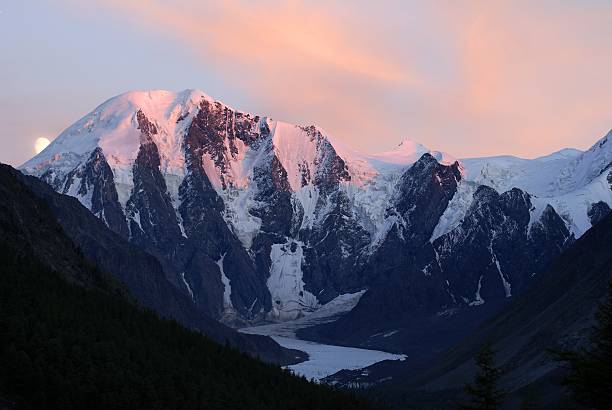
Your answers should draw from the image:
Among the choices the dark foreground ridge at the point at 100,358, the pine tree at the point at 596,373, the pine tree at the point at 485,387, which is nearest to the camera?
the pine tree at the point at 596,373

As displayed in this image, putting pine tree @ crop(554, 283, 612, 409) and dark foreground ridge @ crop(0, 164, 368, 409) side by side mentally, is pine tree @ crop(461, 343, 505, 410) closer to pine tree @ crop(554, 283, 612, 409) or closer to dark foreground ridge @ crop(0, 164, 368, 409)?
pine tree @ crop(554, 283, 612, 409)

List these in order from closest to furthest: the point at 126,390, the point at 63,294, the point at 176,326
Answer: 1. the point at 126,390
2. the point at 63,294
3. the point at 176,326

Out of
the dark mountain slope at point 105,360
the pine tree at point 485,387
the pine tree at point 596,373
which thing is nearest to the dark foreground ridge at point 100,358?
the dark mountain slope at point 105,360

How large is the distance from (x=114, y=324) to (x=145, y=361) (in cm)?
1024

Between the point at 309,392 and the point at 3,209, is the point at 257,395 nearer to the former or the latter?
the point at 309,392

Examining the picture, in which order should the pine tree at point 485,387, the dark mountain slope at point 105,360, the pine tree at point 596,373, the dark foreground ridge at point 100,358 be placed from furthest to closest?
the dark foreground ridge at point 100,358, the dark mountain slope at point 105,360, the pine tree at point 485,387, the pine tree at point 596,373

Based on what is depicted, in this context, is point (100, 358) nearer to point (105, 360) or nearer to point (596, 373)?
point (105, 360)

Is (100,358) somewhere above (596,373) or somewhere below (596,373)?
above

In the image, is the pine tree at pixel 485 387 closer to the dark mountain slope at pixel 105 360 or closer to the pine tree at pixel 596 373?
the pine tree at pixel 596 373

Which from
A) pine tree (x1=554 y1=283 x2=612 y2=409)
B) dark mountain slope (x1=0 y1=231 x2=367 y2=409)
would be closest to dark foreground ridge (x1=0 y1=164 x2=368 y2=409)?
dark mountain slope (x1=0 y1=231 x2=367 y2=409)

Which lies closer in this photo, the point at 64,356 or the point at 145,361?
the point at 64,356

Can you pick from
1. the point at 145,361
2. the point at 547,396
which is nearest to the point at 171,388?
the point at 145,361

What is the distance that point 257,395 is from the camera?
15138 centimetres

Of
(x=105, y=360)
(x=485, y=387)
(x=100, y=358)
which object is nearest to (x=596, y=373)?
(x=485, y=387)
